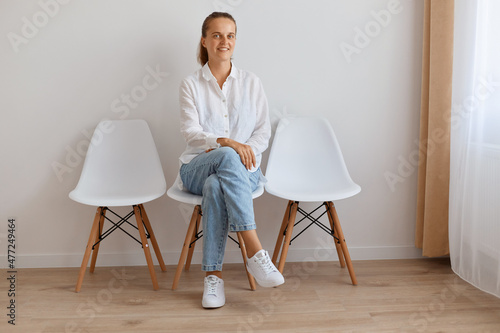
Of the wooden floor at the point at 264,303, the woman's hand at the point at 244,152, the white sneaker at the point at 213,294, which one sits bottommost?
the wooden floor at the point at 264,303

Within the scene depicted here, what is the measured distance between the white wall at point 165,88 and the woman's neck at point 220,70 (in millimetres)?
186

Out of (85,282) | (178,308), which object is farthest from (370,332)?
(85,282)

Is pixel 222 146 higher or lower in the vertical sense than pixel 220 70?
lower

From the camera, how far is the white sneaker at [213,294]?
1760mm

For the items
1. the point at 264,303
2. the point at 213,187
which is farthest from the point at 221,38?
the point at 264,303

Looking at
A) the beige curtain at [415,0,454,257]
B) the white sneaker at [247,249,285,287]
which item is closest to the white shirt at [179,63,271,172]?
the white sneaker at [247,249,285,287]

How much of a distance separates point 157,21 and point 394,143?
1.33 metres

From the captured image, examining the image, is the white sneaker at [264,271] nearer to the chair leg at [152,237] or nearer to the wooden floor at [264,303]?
the wooden floor at [264,303]

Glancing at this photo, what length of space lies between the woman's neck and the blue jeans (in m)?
0.41

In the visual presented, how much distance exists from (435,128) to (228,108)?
39.4 inches

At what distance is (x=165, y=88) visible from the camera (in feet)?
7.36

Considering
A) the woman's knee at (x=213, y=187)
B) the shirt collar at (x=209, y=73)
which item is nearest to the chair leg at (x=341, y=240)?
the woman's knee at (x=213, y=187)

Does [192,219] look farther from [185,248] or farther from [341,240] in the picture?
[341,240]

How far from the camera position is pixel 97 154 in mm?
2182
